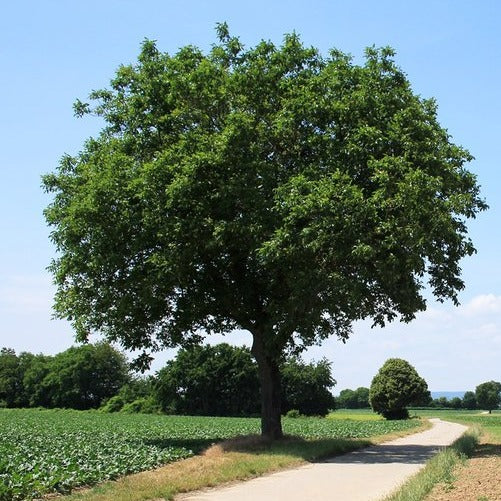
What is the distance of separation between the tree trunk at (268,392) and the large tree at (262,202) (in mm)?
77

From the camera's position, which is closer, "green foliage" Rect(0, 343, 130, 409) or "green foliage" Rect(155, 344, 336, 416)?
"green foliage" Rect(155, 344, 336, 416)

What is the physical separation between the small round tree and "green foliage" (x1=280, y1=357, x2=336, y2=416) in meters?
6.62

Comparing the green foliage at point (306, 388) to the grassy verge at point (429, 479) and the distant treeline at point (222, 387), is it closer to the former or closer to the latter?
the distant treeline at point (222, 387)

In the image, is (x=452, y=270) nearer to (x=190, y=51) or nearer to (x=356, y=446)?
(x=356, y=446)

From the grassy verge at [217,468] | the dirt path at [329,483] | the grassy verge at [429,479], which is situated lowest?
the dirt path at [329,483]

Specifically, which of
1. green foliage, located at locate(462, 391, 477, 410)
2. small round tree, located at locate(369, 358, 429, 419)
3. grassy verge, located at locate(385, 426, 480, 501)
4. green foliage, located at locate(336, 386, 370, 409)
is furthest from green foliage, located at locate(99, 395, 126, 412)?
green foliage, located at locate(462, 391, 477, 410)

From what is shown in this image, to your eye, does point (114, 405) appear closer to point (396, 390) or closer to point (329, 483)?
point (396, 390)

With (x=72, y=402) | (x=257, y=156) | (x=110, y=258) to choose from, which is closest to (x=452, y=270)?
(x=257, y=156)

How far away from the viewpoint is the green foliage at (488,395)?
167 meters

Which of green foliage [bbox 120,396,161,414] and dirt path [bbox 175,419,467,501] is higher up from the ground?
green foliage [bbox 120,396,161,414]

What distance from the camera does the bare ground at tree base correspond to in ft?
39.4

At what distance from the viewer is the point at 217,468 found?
18.0m

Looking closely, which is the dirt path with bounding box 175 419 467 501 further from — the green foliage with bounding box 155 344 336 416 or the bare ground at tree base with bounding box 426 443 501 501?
the green foliage with bounding box 155 344 336 416

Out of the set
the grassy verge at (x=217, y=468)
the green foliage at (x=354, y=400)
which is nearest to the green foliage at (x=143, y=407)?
the grassy verge at (x=217, y=468)
